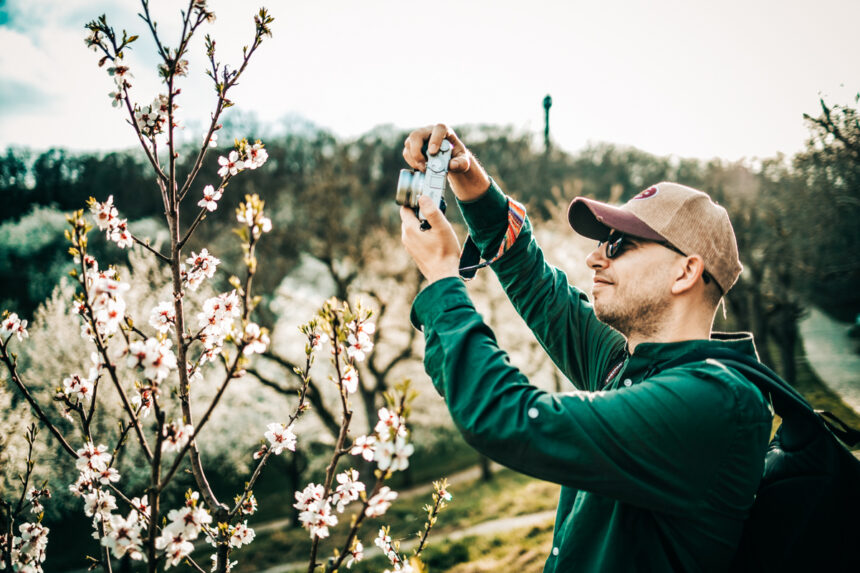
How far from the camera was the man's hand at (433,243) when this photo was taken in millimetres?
1707

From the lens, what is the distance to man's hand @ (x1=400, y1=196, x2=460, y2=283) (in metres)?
1.71

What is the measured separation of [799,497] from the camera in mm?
1623

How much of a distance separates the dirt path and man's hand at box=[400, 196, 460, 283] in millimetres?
17546

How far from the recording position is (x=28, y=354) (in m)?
9.83

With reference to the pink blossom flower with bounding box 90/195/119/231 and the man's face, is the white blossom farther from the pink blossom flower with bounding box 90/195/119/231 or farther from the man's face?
the man's face

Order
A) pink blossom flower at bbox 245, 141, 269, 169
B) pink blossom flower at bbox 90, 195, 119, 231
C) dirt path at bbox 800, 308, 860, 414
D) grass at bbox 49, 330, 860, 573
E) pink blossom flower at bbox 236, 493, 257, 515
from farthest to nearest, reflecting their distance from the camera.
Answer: dirt path at bbox 800, 308, 860, 414 < grass at bbox 49, 330, 860, 573 < pink blossom flower at bbox 245, 141, 269, 169 < pink blossom flower at bbox 236, 493, 257, 515 < pink blossom flower at bbox 90, 195, 119, 231

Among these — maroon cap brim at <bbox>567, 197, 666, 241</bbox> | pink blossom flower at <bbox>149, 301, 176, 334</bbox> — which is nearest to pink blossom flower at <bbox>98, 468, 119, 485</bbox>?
pink blossom flower at <bbox>149, 301, 176, 334</bbox>

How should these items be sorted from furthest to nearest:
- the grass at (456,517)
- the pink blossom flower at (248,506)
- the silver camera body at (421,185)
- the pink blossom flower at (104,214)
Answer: the grass at (456,517)
the pink blossom flower at (248,506)
the pink blossom flower at (104,214)
the silver camera body at (421,185)

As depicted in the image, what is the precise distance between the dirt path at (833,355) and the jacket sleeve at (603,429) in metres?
17.0

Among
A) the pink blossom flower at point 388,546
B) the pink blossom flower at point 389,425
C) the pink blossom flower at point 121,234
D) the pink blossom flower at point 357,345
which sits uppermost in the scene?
the pink blossom flower at point 121,234

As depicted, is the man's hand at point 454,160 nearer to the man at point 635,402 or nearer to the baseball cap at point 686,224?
the man at point 635,402

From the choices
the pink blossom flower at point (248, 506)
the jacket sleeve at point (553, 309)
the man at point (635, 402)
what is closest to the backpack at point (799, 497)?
the man at point (635, 402)

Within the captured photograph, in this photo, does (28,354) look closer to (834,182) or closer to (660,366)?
(660,366)

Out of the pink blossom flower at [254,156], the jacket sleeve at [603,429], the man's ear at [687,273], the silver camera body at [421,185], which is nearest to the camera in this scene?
the jacket sleeve at [603,429]
